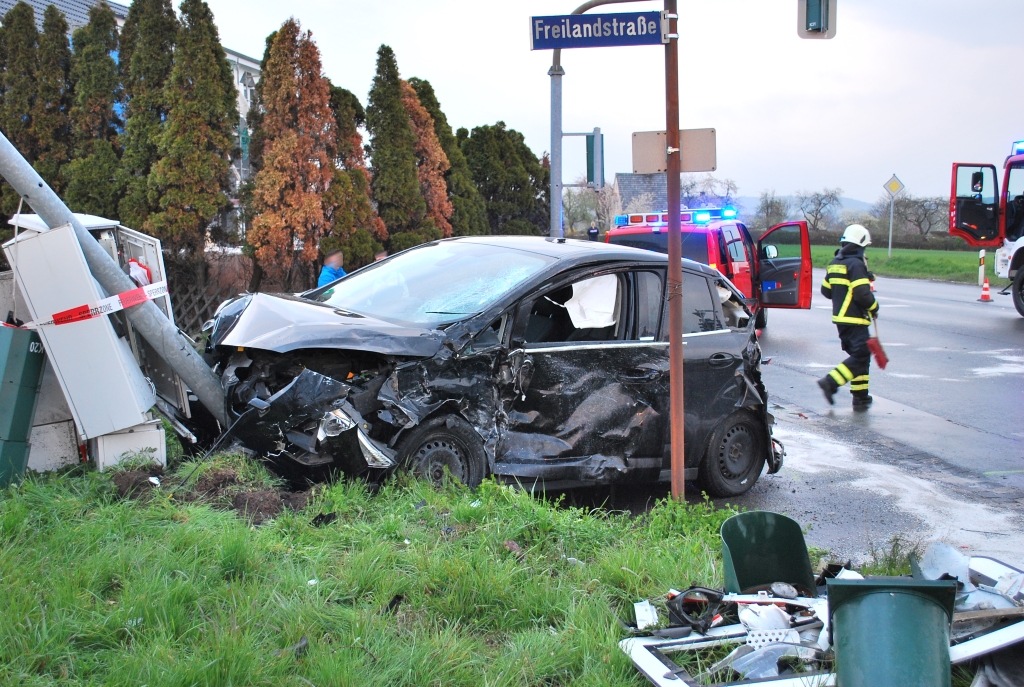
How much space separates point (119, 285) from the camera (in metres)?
5.27

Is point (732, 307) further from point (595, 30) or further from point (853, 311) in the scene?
point (853, 311)

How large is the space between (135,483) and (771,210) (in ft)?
154

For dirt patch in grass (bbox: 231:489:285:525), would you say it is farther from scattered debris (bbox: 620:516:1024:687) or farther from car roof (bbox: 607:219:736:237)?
car roof (bbox: 607:219:736:237)

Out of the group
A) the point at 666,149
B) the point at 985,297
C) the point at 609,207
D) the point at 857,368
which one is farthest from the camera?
the point at 609,207

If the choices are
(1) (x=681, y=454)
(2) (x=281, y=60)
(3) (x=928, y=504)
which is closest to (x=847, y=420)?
(3) (x=928, y=504)

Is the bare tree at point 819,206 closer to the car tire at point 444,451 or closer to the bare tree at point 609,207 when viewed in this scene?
the bare tree at point 609,207

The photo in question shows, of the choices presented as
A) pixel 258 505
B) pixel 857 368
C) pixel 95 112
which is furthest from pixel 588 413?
pixel 95 112

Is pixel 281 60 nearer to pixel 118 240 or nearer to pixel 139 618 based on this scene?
pixel 118 240

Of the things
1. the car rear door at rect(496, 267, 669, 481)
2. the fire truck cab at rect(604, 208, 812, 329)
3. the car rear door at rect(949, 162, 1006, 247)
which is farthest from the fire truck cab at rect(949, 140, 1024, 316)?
the car rear door at rect(496, 267, 669, 481)

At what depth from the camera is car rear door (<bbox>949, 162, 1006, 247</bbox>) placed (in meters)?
18.3

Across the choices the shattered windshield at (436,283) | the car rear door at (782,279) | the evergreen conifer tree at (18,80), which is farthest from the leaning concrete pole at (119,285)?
the car rear door at (782,279)

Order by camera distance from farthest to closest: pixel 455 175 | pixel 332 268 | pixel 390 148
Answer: pixel 455 175 → pixel 390 148 → pixel 332 268

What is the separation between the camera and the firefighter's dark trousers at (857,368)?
32.1ft

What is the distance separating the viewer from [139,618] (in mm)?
3197
